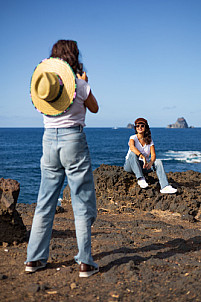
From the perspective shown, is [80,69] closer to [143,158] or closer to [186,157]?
[143,158]

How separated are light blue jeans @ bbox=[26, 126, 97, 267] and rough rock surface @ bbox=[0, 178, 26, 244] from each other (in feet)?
3.96

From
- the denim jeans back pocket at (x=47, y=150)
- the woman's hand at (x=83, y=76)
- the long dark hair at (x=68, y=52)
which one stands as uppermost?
the long dark hair at (x=68, y=52)

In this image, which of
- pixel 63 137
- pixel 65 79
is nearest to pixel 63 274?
pixel 63 137

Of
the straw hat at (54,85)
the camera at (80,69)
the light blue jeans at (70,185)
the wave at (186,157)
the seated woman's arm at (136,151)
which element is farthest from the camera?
the wave at (186,157)

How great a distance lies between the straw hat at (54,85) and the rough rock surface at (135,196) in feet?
17.2

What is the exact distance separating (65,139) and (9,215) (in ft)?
6.89

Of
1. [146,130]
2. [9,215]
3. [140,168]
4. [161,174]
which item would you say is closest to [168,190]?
[161,174]

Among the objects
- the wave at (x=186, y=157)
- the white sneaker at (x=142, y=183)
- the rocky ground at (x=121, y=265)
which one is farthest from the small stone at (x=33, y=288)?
the wave at (x=186, y=157)

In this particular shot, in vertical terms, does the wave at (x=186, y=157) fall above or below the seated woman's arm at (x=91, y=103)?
below

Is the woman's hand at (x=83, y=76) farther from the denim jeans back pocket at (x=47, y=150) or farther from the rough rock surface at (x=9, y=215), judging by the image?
the rough rock surface at (x=9, y=215)

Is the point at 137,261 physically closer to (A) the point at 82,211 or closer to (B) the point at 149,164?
(A) the point at 82,211

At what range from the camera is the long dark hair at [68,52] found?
12.0ft

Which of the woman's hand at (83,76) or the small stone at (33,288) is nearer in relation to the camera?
the small stone at (33,288)

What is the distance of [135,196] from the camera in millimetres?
9008
